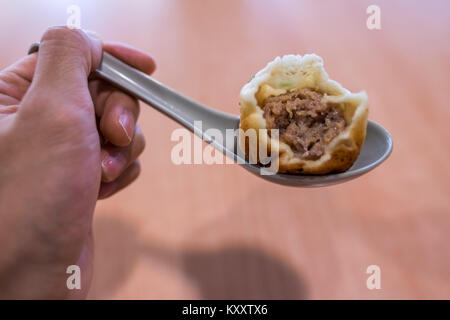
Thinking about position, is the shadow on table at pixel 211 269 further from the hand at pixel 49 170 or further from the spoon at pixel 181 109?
the spoon at pixel 181 109

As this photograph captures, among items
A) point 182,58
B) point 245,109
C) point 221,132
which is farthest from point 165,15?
point 245,109

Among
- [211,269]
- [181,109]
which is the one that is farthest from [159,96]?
[211,269]

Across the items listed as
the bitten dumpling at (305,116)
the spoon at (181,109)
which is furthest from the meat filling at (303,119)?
the spoon at (181,109)

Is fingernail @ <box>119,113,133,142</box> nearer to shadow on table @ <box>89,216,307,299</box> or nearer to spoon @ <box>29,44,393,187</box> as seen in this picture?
spoon @ <box>29,44,393,187</box>

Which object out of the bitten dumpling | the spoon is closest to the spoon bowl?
the spoon

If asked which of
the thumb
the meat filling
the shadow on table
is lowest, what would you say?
the shadow on table
